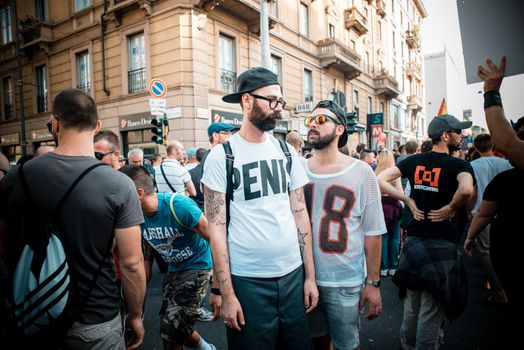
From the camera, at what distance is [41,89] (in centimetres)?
1667

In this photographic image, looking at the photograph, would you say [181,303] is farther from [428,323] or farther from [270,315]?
[428,323]

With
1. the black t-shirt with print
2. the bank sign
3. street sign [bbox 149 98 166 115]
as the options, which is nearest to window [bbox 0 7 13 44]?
the bank sign

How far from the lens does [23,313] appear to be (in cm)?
148

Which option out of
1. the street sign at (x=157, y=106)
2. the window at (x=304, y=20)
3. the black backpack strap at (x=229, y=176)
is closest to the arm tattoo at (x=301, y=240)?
the black backpack strap at (x=229, y=176)

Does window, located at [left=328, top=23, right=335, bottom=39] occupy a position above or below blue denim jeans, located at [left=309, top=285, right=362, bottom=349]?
above

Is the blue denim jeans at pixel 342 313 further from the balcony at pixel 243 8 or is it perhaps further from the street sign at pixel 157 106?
the balcony at pixel 243 8

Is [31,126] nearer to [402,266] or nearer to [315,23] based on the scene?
[315,23]

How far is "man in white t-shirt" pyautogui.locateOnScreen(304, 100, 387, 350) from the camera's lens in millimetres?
2240

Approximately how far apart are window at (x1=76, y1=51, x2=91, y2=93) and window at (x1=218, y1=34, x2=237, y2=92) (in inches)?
260

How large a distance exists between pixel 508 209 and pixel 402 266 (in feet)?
3.27

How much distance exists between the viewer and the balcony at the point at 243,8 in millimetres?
11805

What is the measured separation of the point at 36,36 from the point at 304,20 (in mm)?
14058

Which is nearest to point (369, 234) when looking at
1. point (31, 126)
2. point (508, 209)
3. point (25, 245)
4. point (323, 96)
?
point (508, 209)

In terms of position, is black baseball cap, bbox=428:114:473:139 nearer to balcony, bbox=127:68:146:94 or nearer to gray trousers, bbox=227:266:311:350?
gray trousers, bbox=227:266:311:350
